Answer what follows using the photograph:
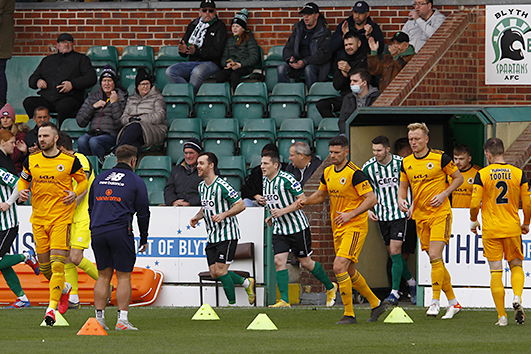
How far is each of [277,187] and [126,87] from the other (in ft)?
20.3

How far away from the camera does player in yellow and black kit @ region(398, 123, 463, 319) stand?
47.0 ft

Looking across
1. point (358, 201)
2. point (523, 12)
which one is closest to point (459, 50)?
point (523, 12)

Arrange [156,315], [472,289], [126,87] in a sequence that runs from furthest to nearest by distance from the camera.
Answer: [126,87], [472,289], [156,315]

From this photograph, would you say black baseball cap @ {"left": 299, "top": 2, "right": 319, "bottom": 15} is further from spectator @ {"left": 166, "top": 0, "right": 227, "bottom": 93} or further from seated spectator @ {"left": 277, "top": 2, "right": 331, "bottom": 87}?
spectator @ {"left": 166, "top": 0, "right": 227, "bottom": 93}

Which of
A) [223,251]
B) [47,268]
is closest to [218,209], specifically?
[223,251]

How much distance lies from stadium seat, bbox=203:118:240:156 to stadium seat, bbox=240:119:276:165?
18 centimetres

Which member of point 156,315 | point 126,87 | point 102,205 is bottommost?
point 156,315

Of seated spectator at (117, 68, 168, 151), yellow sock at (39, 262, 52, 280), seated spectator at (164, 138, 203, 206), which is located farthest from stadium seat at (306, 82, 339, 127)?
yellow sock at (39, 262, 52, 280)

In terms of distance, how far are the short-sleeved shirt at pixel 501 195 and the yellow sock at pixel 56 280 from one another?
4.43m

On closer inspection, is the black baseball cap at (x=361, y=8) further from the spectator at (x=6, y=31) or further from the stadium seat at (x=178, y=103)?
the spectator at (x=6, y=31)

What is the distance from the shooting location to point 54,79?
21281 millimetres

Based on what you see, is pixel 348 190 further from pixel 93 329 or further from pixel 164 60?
pixel 164 60

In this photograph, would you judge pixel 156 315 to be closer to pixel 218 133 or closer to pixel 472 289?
pixel 472 289

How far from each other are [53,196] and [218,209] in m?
2.79
